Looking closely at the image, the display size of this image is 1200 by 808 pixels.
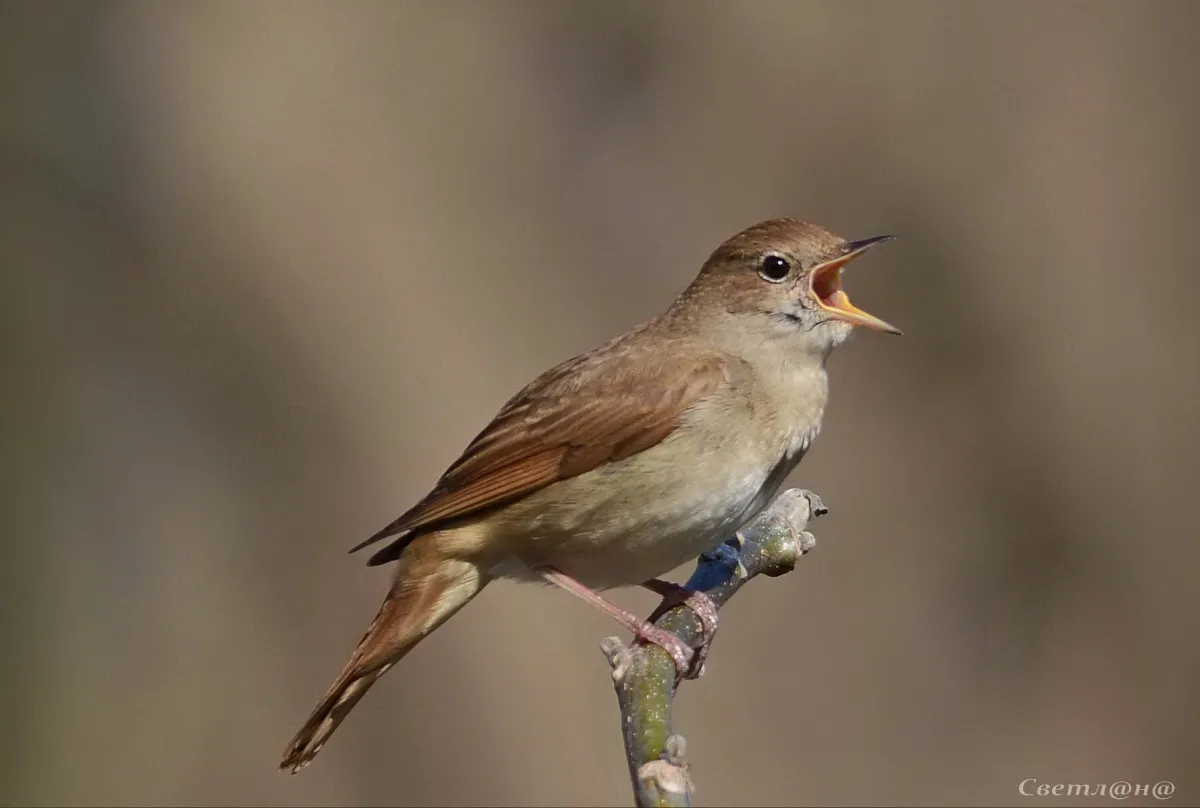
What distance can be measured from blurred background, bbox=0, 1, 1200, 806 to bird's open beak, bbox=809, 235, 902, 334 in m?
2.73

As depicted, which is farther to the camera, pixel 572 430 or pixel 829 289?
pixel 829 289

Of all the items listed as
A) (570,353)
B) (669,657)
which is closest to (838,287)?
(669,657)

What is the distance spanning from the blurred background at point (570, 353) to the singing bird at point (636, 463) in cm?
266

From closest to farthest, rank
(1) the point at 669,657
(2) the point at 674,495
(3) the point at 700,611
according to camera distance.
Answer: (1) the point at 669,657
(2) the point at 674,495
(3) the point at 700,611

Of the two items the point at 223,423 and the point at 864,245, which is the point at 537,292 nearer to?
the point at 223,423

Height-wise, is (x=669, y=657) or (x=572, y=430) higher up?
(x=572, y=430)

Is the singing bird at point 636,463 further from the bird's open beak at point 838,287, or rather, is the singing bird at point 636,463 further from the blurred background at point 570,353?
the blurred background at point 570,353

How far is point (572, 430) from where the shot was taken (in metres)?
2.96

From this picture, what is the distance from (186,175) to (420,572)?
13.7 ft

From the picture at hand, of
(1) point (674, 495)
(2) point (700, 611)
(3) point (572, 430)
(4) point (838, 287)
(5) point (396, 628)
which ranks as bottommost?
(2) point (700, 611)

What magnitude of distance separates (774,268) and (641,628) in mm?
972

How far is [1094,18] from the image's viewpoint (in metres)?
6.62

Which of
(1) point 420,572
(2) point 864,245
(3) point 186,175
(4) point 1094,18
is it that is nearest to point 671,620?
(1) point 420,572

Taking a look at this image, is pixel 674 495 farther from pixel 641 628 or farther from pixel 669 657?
pixel 669 657
